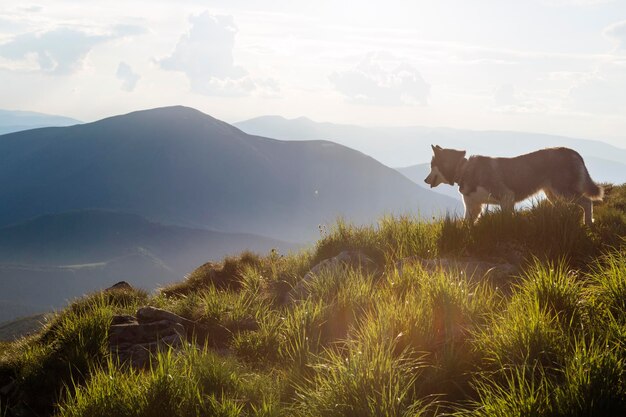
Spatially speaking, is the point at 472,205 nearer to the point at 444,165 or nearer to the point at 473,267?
the point at 444,165

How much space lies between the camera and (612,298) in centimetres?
567

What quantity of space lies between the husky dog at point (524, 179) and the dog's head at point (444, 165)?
0.33 m

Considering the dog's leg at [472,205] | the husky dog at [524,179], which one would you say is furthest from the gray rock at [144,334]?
the dog's leg at [472,205]

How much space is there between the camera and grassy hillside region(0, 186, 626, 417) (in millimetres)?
4727

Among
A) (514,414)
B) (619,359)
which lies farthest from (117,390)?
(619,359)

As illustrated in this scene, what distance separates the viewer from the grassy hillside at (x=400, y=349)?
15.5 feet

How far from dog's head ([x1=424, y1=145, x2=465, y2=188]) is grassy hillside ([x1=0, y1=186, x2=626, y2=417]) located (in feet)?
15.4

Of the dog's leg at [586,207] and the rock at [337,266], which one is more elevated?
the dog's leg at [586,207]

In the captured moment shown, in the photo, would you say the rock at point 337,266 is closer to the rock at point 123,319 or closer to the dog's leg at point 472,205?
the rock at point 123,319

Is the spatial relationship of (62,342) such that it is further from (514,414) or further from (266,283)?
(514,414)

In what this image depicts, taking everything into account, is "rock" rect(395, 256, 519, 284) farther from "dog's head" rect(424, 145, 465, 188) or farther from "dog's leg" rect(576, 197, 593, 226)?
"dog's head" rect(424, 145, 465, 188)

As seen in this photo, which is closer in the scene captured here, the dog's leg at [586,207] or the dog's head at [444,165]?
the dog's leg at [586,207]

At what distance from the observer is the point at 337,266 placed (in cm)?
1077

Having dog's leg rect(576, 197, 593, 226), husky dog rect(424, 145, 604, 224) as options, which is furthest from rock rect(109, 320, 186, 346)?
dog's leg rect(576, 197, 593, 226)
